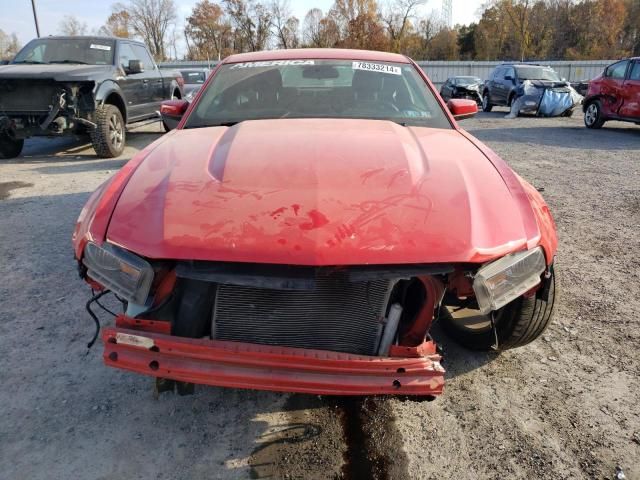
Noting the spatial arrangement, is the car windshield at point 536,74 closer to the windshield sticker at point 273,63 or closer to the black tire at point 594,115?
the black tire at point 594,115

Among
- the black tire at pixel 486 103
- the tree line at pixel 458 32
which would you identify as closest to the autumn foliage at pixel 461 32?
the tree line at pixel 458 32

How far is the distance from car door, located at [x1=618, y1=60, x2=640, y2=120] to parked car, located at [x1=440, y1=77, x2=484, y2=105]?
7.93 m

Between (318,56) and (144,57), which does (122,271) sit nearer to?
(318,56)

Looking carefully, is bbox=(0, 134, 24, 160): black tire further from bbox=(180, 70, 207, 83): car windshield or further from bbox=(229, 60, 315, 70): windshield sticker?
bbox=(180, 70, 207, 83): car windshield

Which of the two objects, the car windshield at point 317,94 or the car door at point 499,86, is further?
the car door at point 499,86

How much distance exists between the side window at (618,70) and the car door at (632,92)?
0.58 feet

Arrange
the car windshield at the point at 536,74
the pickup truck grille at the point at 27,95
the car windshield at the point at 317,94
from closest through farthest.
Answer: the car windshield at the point at 317,94 < the pickup truck grille at the point at 27,95 < the car windshield at the point at 536,74

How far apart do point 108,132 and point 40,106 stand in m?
0.95

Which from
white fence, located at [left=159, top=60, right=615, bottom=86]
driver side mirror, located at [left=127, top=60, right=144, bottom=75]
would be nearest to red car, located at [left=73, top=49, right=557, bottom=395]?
driver side mirror, located at [left=127, top=60, right=144, bottom=75]

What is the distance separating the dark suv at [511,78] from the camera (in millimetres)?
15036

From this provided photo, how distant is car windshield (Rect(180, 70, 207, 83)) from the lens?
52.1 feet

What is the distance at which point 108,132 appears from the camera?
7418 mm

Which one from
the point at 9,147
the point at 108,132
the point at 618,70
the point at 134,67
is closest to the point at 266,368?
the point at 108,132

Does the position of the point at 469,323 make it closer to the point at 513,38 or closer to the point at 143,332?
the point at 143,332
